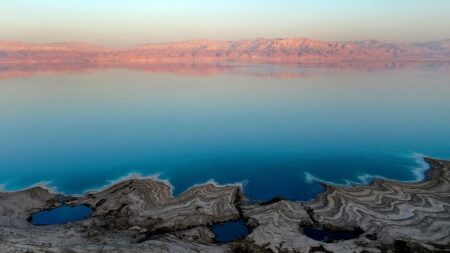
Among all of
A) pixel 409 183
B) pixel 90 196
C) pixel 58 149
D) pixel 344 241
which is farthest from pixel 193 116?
pixel 344 241

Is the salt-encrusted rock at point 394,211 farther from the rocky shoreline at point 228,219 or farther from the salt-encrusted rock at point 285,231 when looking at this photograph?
the salt-encrusted rock at point 285,231

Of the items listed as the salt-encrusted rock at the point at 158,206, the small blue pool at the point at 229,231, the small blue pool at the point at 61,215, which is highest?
the salt-encrusted rock at the point at 158,206

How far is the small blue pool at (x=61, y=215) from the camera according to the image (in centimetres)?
3681

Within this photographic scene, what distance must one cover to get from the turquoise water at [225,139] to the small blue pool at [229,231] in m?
7.48

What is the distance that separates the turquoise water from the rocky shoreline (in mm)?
3220

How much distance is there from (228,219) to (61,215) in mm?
17362

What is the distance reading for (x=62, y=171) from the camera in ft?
165

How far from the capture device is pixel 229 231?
34.8m

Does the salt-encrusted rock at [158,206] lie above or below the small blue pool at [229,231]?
above

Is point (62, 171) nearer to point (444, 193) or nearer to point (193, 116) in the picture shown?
point (193, 116)

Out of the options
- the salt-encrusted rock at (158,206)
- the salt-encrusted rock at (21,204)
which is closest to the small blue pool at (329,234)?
the salt-encrusted rock at (158,206)

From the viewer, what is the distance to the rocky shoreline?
30.9 metres

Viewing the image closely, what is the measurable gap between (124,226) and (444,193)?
111 ft

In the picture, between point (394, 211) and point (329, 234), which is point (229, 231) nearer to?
point (329, 234)
